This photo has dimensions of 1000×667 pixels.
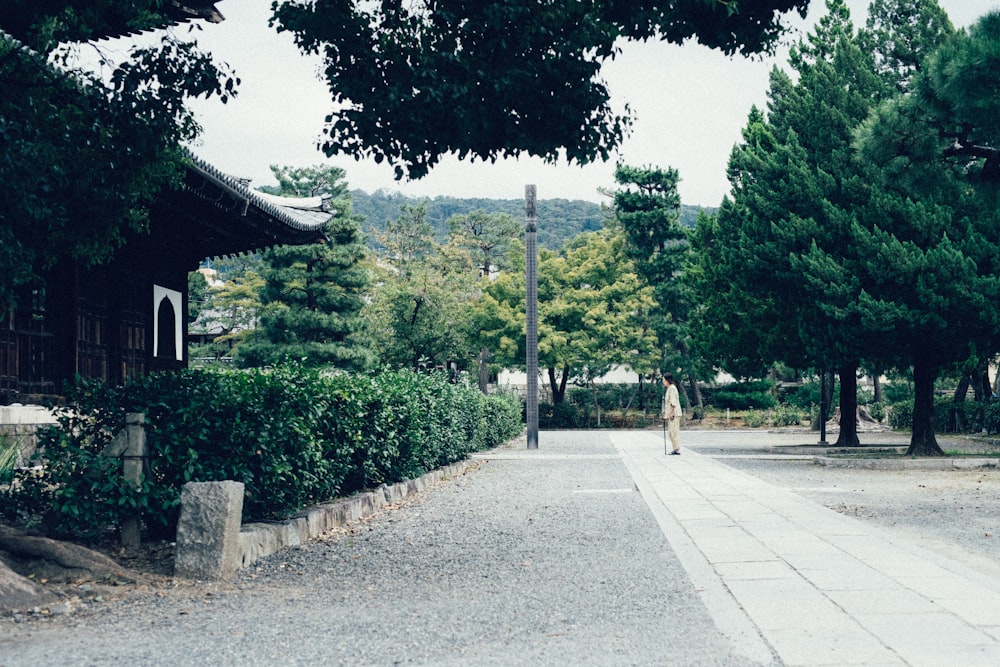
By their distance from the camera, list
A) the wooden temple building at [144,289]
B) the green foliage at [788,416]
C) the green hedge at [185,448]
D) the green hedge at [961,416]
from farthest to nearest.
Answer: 1. the green foliage at [788,416]
2. the green hedge at [961,416]
3. the wooden temple building at [144,289]
4. the green hedge at [185,448]

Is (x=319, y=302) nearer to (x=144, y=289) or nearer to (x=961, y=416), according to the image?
(x=144, y=289)

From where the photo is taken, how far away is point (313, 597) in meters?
5.77

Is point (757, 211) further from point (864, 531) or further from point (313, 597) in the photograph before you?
point (313, 597)

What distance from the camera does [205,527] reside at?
6.14 meters

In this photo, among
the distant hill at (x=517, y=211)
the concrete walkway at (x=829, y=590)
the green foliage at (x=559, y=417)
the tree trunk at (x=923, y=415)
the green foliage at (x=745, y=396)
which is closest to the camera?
the concrete walkway at (x=829, y=590)

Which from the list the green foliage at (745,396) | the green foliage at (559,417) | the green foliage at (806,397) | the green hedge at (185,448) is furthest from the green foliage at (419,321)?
the green hedge at (185,448)

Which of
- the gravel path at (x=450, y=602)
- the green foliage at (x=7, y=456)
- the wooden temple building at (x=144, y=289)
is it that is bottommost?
the gravel path at (x=450, y=602)

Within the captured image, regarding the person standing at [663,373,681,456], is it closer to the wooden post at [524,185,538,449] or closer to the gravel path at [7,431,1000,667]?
the wooden post at [524,185,538,449]

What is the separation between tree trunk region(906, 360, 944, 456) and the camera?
18.0 m

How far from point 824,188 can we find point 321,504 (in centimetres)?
1295

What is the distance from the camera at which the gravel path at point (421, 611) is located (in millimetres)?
4422

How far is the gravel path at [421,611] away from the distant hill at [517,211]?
91109mm

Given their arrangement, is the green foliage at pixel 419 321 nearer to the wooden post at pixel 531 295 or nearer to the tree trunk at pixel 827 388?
the wooden post at pixel 531 295

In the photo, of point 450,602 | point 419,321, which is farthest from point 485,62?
point 419,321
